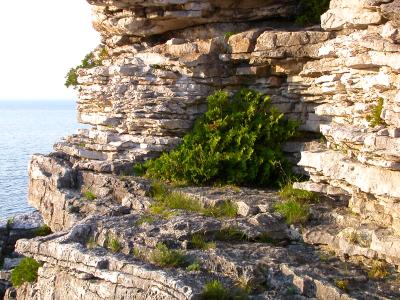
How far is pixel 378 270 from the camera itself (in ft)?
34.1

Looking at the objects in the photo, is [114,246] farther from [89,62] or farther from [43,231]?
[89,62]

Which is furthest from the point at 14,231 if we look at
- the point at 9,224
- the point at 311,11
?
the point at 311,11

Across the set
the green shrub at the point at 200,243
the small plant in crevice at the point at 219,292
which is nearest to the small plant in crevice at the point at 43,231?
the green shrub at the point at 200,243

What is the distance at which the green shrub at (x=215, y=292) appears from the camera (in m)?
9.70

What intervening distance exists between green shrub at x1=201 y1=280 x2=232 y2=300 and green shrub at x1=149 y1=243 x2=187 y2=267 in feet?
3.35

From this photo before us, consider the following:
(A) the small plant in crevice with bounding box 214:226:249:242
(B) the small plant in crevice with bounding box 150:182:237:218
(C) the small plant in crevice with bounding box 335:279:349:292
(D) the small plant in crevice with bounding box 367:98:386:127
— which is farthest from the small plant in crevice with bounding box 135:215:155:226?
(D) the small plant in crevice with bounding box 367:98:386:127

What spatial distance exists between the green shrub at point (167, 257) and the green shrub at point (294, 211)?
8.82 feet

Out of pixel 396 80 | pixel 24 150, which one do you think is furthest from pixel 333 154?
pixel 24 150

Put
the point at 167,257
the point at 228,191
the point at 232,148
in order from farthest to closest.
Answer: the point at 232,148, the point at 228,191, the point at 167,257

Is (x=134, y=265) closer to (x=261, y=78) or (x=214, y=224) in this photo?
(x=214, y=224)

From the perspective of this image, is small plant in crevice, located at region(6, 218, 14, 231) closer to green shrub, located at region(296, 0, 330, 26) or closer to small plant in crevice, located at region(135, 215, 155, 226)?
small plant in crevice, located at region(135, 215, 155, 226)

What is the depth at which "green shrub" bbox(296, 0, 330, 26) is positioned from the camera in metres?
16.6

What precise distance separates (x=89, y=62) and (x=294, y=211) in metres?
11.4

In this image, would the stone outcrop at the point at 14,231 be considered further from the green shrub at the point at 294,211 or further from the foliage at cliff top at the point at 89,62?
the green shrub at the point at 294,211
